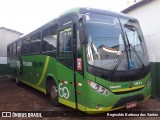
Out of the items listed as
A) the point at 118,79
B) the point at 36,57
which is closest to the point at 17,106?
the point at 36,57

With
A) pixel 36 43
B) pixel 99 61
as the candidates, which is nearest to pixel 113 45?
pixel 99 61

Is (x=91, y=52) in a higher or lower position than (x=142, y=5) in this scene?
lower

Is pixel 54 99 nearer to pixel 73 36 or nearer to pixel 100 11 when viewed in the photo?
pixel 73 36

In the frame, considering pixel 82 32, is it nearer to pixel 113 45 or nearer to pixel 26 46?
pixel 113 45

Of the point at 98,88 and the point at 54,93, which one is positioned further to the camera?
the point at 54,93

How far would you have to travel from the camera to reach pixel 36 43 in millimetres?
9539

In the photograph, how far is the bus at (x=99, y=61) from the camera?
532 cm

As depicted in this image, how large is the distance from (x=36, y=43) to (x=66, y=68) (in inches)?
146

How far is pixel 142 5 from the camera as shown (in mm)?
10805

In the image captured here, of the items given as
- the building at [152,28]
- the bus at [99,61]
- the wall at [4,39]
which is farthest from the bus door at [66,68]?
the wall at [4,39]

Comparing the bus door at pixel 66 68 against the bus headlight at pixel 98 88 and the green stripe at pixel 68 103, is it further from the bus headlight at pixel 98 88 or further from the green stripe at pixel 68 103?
the bus headlight at pixel 98 88

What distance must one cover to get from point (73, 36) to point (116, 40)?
1.21m

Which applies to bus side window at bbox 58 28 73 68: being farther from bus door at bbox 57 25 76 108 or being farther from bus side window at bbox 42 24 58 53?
bus side window at bbox 42 24 58 53

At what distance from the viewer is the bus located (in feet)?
17.5
